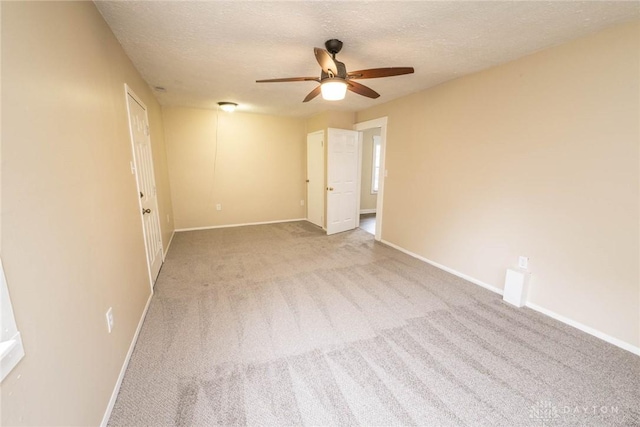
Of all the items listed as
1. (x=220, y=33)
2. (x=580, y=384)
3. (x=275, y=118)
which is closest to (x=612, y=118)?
(x=580, y=384)

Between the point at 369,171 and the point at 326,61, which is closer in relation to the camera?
the point at 326,61

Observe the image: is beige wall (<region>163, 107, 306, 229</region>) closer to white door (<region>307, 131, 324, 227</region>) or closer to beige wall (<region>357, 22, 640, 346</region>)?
white door (<region>307, 131, 324, 227</region>)

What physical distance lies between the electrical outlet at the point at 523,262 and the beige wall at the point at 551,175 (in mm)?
35

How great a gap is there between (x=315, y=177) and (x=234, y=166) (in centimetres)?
165

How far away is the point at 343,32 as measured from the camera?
6.25ft

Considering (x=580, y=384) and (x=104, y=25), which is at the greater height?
(x=104, y=25)

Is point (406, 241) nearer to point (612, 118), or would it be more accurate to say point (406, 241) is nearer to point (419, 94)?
point (419, 94)

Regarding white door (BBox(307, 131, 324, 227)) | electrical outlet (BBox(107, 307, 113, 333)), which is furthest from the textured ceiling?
white door (BBox(307, 131, 324, 227))

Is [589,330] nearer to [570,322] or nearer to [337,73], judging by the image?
[570,322]

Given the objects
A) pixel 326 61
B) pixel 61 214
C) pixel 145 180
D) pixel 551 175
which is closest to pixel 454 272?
pixel 551 175

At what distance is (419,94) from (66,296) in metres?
3.90

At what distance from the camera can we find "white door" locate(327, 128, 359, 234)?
454 centimetres

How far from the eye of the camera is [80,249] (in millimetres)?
1206

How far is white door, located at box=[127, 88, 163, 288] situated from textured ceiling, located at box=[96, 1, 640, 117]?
0.50 metres
